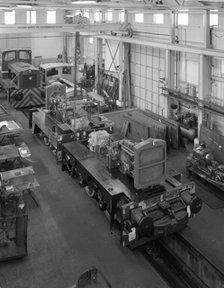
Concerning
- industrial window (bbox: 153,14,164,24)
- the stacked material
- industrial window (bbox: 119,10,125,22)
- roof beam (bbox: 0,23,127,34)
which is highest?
industrial window (bbox: 119,10,125,22)

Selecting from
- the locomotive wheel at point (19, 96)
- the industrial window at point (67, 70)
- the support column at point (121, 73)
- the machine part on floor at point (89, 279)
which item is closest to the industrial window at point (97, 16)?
the industrial window at point (67, 70)

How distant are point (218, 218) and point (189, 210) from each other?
1.24 meters

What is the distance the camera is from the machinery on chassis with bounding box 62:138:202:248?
21.4 feet

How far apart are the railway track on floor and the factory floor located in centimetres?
22

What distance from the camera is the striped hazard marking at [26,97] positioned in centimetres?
1652

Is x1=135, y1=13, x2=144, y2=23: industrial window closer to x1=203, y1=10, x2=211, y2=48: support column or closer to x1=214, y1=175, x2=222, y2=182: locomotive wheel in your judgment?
x1=203, y1=10, x2=211, y2=48: support column

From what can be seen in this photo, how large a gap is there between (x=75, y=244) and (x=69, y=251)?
240 millimetres

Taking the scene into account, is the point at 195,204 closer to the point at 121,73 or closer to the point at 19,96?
the point at 121,73

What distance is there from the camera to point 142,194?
6.91 metres

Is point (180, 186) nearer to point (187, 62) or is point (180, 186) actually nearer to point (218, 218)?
point (218, 218)

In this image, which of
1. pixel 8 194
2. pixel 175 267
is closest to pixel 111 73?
pixel 8 194

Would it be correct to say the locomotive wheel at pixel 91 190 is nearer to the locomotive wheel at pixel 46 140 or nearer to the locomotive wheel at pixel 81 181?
the locomotive wheel at pixel 81 181

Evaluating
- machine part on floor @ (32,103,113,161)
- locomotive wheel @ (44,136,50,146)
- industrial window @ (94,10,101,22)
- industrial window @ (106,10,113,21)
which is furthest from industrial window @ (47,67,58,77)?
locomotive wheel @ (44,136,50,146)

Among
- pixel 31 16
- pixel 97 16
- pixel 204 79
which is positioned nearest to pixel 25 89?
pixel 97 16
